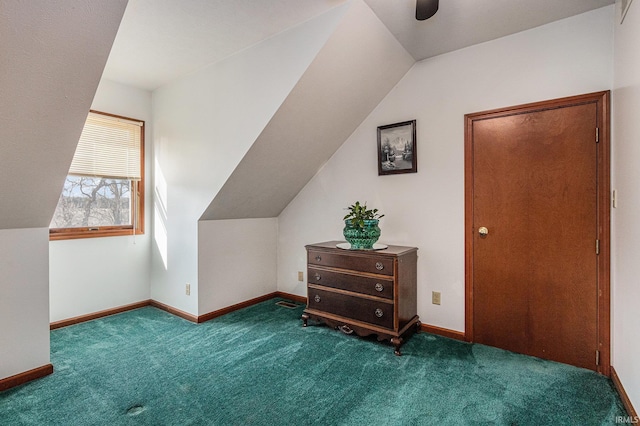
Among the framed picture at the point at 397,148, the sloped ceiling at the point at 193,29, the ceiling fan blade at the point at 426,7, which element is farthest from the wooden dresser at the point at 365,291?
the sloped ceiling at the point at 193,29

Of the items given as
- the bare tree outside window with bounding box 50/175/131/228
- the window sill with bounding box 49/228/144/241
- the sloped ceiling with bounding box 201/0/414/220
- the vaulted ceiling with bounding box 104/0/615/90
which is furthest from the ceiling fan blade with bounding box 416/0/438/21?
the window sill with bounding box 49/228/144/241

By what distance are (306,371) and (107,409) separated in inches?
46.7

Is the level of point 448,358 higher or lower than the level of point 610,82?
lower

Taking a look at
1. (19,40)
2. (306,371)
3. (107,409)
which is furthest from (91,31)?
(306,371)

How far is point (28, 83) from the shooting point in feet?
4.81

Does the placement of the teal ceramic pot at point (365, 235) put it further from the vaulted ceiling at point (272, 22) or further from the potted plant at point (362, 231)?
the vaulted ceiling at point (272, 22)

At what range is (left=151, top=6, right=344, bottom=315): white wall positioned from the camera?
8.27 feet

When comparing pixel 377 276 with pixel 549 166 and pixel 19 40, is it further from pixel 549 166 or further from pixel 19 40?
pixel 19 40

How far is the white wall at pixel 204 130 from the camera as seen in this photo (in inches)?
99.3

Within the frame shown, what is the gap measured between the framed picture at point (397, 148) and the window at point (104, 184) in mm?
2739

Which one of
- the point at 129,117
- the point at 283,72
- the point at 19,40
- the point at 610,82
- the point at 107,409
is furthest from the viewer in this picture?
the point at 129,117

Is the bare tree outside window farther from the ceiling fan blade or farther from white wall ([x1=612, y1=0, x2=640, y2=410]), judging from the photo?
white wall ([x1=612, y1=0, x2=640, y2=410])

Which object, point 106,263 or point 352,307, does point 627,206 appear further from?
point 106,263

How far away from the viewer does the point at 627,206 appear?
182cm
